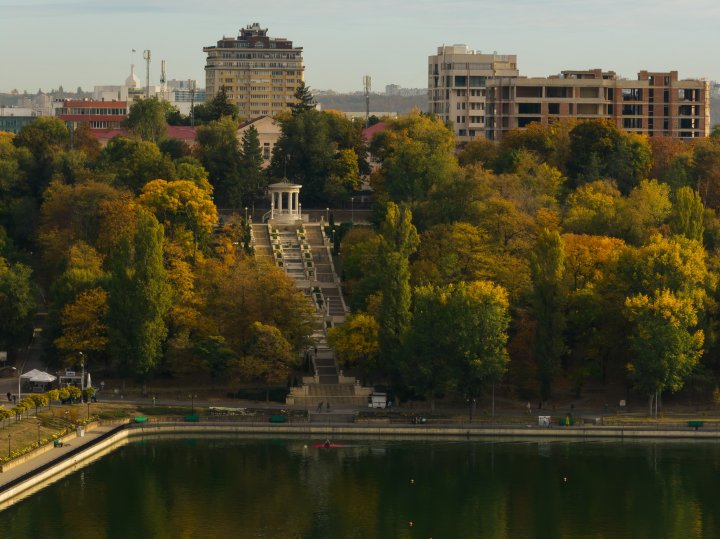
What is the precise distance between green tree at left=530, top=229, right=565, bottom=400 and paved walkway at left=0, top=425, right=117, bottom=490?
85.9 feet

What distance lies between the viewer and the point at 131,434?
106438mm

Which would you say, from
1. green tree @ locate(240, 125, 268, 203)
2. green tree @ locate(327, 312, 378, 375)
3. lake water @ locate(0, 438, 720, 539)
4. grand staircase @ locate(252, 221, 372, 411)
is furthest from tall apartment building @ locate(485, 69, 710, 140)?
lake water @ locate(0, 438, 720, 539)

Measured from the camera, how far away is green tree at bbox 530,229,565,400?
110875mm

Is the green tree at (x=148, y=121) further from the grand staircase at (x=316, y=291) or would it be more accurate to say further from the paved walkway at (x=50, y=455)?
the paved walkway at (x=50, y=455)

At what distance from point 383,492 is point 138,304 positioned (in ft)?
90.5

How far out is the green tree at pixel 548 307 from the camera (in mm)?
110875

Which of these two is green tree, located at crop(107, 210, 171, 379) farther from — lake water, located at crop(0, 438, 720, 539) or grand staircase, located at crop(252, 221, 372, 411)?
lake water, located at crop(0, 438, 720, 539)

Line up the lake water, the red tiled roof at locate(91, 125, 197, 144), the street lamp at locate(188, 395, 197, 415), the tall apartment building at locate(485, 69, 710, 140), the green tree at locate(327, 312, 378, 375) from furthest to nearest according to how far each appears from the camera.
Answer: the tall apartment building at locate(485, 69, 710, 140)
the red tiled roof at locate(91, 125, 197, 144)
the green tree at locate(327, 312, 378, 375)
the street lamp at locate(188, 395, 197, 415)
the lake water

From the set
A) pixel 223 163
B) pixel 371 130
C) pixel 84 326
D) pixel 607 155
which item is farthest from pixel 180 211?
pixel 371 130

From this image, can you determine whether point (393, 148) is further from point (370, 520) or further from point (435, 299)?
point (370, 520)

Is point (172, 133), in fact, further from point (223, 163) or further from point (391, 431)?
Answer: point (391, 431)

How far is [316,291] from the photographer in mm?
129875

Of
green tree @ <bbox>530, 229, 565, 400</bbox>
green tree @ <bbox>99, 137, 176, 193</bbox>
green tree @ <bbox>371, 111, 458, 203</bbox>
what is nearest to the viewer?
green tree @ <bbox>530, 229, 565, 400</bbox>

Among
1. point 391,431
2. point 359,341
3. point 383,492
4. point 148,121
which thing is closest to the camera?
point 383,492
